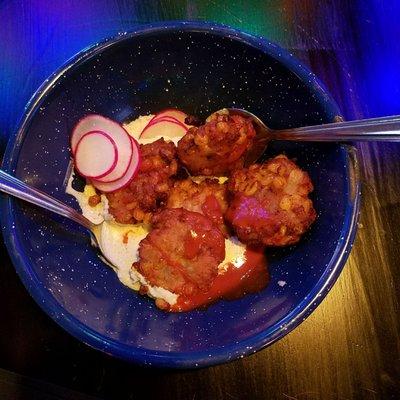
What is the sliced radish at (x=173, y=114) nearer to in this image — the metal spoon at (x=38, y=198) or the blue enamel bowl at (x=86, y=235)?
the blue enamel bowl at (x=86, y=235)

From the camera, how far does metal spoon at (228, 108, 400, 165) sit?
1.22m

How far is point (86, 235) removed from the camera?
1556mm

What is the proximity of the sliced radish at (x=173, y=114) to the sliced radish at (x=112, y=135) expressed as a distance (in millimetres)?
163

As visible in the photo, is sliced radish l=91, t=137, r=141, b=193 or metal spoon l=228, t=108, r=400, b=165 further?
sliced radish l=91, t=137, r=141, b=193

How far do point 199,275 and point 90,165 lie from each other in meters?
0.52

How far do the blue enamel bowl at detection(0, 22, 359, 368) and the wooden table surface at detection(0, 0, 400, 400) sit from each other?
238 mm

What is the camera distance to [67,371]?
61.1 inches

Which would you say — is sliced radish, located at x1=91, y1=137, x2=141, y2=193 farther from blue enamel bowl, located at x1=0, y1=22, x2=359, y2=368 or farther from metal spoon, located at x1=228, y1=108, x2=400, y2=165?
metal spoon, located at x1=228, y1=108, x2=400, y2=165

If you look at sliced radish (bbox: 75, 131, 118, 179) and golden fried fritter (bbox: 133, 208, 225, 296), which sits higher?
sliced radish (bbox: 75, 131, 118, 179)

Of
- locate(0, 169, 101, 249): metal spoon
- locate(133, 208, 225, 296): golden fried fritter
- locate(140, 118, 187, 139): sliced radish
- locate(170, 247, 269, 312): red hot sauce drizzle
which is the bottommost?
locate(170, 247, 269, 312): red hot sauce drizzle

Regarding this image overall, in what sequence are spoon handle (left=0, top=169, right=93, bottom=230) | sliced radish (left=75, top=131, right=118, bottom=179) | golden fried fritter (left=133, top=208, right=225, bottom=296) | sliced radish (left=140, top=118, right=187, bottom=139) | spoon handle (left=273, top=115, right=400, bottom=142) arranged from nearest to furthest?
spoon handle (left=273, top=115, right=400, bottom=142) → spoon handle (left=0, top=169, right=93, bottom=230) → golden fried fritter (left=133, top=208, right=225, bottom=296) → sliced radish (left=75, top=131, right=118, bottom=179) → sliced radish (left=140, top=118, right=187, bottom=139)

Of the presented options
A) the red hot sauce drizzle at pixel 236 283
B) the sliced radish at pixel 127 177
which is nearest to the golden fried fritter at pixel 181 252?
the red hot sauce drizzle at pixel 236 283

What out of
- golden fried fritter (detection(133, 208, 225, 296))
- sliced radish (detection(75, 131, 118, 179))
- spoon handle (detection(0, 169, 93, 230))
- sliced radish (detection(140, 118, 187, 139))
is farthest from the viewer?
sliced radish (detection(140, 118, 187, 139))

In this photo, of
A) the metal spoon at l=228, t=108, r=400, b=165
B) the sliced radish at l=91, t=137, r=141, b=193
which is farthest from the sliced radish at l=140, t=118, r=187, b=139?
the metal spoon at l=228, t=108, r=400, b=165
